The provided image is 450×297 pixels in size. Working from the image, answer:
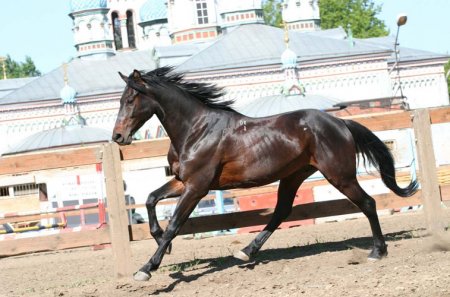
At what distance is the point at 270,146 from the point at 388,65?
58.8 m

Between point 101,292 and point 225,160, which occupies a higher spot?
point 225,160

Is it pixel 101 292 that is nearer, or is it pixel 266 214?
pixel 101 292

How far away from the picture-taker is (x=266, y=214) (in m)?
12.3

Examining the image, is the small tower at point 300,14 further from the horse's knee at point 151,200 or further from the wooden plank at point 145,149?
the horse's knee at point 151,200

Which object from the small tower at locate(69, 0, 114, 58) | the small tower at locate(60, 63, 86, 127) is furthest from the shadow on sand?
the small tower at locate(69, 0, 114, 58)

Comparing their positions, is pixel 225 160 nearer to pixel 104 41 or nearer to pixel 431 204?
pixel 431 204

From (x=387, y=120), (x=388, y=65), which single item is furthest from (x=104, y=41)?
(x=387, y=120)

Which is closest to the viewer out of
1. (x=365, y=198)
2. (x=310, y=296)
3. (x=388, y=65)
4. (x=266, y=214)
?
(x=310, y=296)

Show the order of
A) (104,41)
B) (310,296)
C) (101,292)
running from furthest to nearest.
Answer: (104,41) → (101,292) → (310,296)

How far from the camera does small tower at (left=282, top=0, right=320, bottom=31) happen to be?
261 ft

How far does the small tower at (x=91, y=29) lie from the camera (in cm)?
7862

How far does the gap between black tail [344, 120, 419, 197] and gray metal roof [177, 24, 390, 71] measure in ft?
171

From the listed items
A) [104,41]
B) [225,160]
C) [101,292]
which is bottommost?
[101,292]

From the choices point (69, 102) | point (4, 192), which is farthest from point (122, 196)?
point (69, 102)
